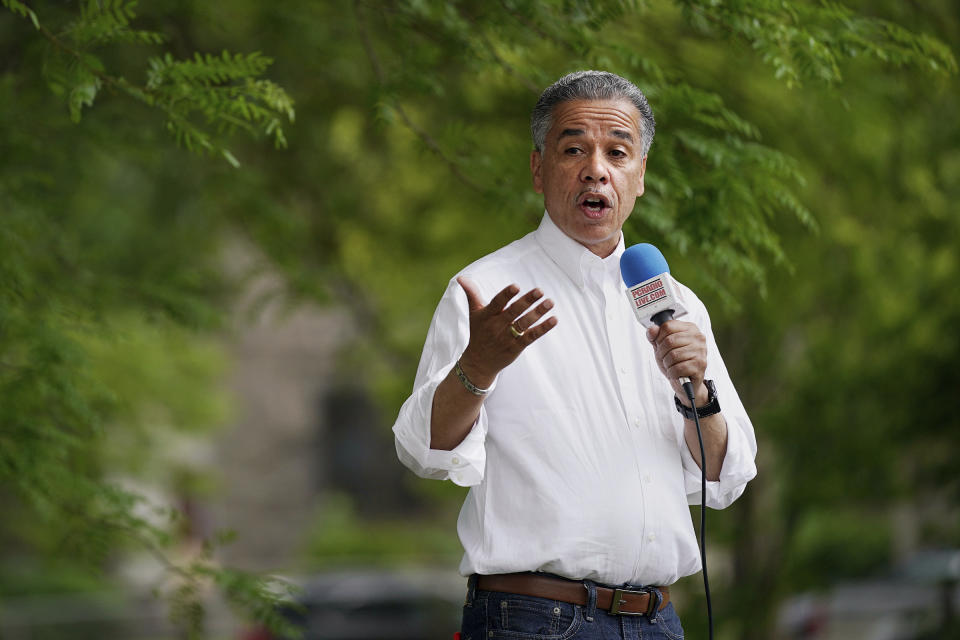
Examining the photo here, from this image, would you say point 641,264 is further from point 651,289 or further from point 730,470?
point 730,470

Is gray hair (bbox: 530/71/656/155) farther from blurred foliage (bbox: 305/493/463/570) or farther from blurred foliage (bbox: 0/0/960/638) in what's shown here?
blurred foliage (bbox: 305/493/463/570)

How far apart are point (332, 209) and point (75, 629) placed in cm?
998

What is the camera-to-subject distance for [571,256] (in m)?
3.08

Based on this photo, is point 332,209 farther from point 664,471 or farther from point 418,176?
point 664,471

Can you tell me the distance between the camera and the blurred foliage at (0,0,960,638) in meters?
4.19

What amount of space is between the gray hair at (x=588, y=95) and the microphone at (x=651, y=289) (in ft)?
1.40

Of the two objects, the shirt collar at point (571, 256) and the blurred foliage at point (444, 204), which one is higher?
the blurred foliage at point (444, 204)

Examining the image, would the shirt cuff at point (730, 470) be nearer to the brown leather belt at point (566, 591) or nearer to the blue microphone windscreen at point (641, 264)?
the brown leather belt at point (566, 591)

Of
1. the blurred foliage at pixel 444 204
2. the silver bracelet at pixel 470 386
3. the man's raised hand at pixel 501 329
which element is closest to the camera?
the man's raised hand at pixel 501 329

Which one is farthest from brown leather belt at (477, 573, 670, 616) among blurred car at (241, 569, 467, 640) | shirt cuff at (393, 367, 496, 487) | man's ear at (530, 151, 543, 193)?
blurred car at (241, 569, 467, 640)

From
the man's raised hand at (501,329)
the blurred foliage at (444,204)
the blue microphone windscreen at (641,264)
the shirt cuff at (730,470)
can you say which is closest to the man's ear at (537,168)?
the blue microphone windscreen at (641,264)

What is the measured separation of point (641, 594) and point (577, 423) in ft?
1.45

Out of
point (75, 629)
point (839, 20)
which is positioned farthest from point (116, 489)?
point (75, 629)

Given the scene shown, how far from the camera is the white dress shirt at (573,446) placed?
284cm
